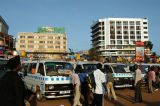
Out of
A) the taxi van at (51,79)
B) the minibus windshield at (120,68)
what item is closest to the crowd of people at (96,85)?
the taxi van at (51,79)

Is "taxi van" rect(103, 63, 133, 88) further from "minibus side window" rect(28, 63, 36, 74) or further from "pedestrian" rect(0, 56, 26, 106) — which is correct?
"pedestrian" rect(0, 56, 26, 106)

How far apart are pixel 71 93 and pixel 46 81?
4.68ft

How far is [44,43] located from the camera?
301ft

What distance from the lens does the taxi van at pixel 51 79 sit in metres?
7.95

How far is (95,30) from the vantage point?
363 feet

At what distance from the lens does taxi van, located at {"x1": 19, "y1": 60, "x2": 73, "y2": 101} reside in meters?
7.95

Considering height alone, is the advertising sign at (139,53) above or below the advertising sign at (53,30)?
below

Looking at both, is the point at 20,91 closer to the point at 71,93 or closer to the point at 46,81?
the point at 46,81

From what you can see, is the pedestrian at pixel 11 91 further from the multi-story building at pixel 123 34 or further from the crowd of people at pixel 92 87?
the multi-story building at pixel 123 34

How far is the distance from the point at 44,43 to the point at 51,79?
282ft

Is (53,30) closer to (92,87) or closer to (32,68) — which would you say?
(32,68)

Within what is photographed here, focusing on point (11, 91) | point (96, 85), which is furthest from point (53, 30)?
point (11, 91)

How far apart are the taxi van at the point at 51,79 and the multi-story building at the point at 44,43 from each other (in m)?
81.8

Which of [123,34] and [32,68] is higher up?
[123,34]
